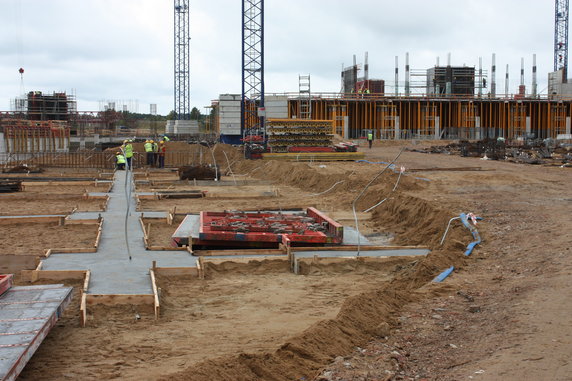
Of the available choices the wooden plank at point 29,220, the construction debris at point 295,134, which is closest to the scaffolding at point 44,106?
the construction debris at point 295,134

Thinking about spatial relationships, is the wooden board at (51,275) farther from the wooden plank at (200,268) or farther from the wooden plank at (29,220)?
the wooden plank at (29,220)

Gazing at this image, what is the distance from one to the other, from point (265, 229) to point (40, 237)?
5.21 metres

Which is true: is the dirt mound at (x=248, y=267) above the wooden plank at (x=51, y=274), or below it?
below

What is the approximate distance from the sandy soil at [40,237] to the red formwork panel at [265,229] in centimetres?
272

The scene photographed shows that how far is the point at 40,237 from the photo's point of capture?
13.9m

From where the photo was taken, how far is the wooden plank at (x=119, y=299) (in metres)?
8.01

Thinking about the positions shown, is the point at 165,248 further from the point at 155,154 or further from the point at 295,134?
the point at 155,154

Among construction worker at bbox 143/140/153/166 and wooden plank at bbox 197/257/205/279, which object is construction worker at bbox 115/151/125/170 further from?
wooden plank at bbox 197/257/205/279

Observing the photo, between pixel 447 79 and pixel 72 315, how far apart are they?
54.6 metres

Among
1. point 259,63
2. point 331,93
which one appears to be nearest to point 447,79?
point 331,93

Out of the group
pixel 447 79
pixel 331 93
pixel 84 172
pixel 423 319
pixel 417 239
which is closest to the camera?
pixel 423 319

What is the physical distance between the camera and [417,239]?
13.6 metres

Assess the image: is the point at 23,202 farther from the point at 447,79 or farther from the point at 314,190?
the point at 447,79

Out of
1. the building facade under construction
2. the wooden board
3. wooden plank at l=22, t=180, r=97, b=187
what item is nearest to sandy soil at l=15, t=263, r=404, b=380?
the wooden board
